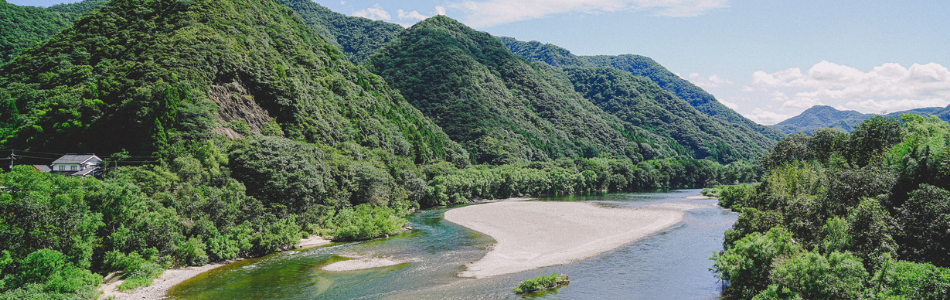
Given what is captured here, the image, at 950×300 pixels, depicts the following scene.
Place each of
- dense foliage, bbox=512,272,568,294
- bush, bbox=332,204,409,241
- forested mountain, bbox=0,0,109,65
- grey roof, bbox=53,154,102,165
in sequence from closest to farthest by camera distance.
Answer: dense foliage, bbox=512,272,568,294
grey roof, bbox=53,154,102,165
bush, bbox=332,204,409,241
forested mountain, bbox=0,0,109,65

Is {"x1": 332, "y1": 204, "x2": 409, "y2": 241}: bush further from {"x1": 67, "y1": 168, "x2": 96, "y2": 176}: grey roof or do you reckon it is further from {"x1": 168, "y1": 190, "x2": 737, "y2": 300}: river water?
{"x1": 67, "y1": 168, "x2": 96, "y2": 176}: grey roof

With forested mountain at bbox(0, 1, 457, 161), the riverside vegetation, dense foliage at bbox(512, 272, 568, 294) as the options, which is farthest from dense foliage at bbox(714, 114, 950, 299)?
forested mountain at bbox(0, 1, 457, 161)

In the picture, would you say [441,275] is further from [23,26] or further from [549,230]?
[23,26]

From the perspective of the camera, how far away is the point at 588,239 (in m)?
58.1

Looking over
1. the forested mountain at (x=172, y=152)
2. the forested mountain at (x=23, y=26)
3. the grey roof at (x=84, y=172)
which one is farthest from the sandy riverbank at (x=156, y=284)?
the forested mountain at (x=23, y=26)

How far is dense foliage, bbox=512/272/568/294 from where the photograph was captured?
3600cm

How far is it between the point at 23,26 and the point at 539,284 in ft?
417

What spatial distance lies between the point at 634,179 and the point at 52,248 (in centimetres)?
17423

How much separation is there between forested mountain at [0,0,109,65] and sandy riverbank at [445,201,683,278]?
93.0m

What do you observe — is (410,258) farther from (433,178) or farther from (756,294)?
(433,178)

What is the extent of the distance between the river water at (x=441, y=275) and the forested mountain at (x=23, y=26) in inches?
3477

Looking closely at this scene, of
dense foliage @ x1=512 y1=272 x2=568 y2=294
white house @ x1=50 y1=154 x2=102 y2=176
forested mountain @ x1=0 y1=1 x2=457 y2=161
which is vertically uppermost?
forested mountain @ x1=0 y1=1 x2=457 y2=161

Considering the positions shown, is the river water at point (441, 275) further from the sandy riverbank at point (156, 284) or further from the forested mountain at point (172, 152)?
the forested mountain at point (172, 152)

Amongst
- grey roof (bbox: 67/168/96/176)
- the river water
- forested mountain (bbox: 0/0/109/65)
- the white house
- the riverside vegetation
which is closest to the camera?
the riverside vegetation
